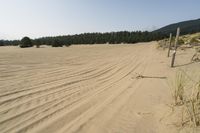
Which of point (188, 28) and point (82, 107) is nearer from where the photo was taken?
point (82, 107)

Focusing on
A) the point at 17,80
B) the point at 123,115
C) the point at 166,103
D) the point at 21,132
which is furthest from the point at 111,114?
the point at 17,80

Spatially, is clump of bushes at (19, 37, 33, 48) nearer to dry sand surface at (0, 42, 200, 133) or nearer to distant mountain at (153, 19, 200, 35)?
dry sand surface at (0, 42, 200, 133)

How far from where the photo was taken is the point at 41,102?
5039 millimetres

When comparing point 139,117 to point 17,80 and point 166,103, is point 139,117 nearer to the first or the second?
point 166,103

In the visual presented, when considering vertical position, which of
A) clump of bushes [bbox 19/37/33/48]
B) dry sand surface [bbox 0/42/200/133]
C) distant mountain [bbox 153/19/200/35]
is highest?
dry sand surface [bbox 0/42/200/133]

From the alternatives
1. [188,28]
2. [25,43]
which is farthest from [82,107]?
[188,28]

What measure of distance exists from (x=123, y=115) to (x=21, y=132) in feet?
5.66

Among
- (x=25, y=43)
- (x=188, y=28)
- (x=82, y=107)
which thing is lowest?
(x=188, y=28)

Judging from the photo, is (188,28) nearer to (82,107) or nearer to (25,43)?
(25,43)

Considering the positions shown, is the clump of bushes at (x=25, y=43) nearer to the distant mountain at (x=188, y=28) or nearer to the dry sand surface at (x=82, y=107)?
the dry sand surface at (x=82, y=107)

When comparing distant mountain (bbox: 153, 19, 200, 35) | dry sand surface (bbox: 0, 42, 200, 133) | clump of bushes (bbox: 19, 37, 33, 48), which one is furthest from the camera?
distant mountain (bbox: 153, 19, 200, 35)

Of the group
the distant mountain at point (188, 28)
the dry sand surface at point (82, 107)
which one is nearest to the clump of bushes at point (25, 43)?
the dry sand surface at point (82, 107)

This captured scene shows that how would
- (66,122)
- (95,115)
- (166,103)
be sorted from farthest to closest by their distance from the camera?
(166,103) → (95,115) → (66,122)

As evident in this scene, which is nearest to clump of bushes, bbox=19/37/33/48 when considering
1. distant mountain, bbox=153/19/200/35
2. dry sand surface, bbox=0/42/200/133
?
dry sand surface, bbox=0/42/200/133
